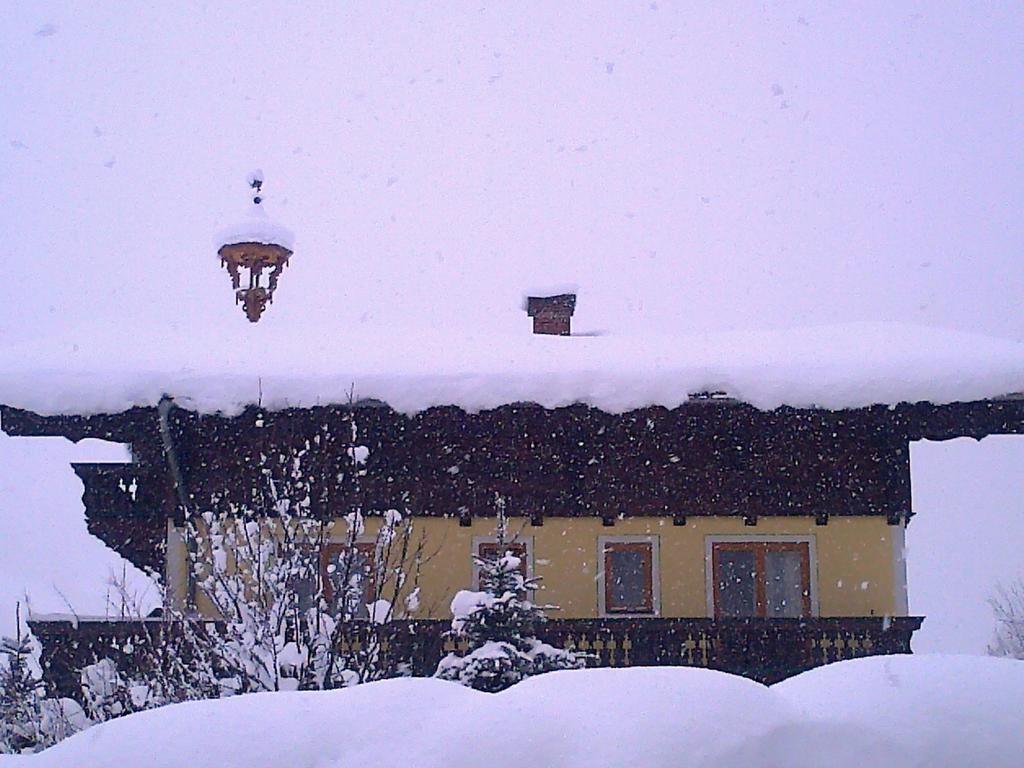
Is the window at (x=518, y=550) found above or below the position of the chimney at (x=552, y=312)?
below

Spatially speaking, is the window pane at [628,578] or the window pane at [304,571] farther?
the window pane at [628,578]

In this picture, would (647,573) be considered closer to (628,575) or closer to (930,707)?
(628,575)

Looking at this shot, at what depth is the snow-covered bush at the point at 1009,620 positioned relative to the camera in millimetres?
34772

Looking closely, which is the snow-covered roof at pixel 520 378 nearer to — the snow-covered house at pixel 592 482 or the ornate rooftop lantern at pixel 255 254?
the snow-covered house at pixel 592 482

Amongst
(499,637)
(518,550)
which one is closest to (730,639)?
(518,550)

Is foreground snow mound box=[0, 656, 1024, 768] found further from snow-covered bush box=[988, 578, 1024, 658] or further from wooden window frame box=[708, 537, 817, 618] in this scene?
snow-covered bush box=[988, 578, 1024, 658]

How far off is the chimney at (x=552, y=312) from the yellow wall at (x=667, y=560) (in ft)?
9.94

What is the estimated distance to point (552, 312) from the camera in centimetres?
1197

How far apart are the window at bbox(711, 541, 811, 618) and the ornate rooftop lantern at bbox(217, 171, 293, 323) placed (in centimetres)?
679

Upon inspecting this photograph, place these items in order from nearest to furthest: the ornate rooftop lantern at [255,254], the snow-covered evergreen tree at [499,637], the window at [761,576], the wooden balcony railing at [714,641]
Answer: the snow-covered evergreen tree at [499,637]
the wooden balcony railing at [714,641]
the window at [761,576]
the ornate rooftop lantern at [255,254]

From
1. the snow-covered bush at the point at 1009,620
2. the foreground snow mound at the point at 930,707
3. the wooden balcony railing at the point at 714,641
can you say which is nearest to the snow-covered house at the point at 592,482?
the wooden balcony railing at the point at 714,641

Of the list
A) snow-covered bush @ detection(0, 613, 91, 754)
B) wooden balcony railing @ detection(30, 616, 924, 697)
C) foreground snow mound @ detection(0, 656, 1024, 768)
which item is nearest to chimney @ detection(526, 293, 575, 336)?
wooden balcony railing @ detection(30, 616, 924, 697)

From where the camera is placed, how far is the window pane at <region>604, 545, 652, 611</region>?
9.54 m

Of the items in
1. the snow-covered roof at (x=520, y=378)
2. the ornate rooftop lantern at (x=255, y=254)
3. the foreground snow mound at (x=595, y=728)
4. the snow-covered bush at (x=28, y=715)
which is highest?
the ornate rooftop lantern at (x=255, y=254)
